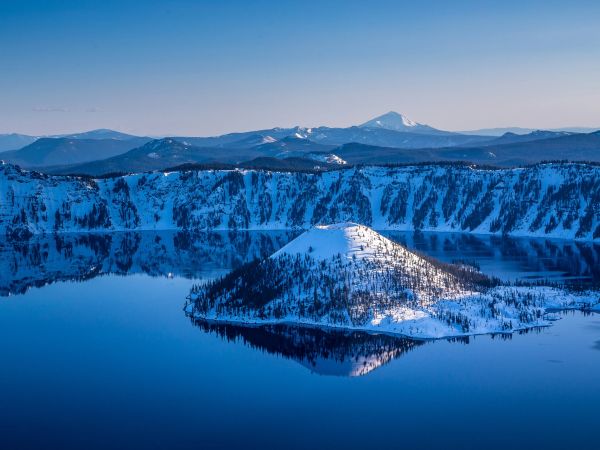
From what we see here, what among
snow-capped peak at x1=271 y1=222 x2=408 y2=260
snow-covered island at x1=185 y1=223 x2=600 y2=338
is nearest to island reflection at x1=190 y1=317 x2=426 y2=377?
snow-covered island at x1=185 y1=223 x2=600 y2=338

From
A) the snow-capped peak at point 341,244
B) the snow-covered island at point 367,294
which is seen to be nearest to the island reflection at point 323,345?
the snow-covered island at point 367,294

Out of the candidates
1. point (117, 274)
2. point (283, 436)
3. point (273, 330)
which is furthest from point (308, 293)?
point (117, 274)

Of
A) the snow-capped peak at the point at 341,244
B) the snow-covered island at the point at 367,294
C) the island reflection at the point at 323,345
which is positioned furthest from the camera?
the snow-capped peak at the point at 341,244

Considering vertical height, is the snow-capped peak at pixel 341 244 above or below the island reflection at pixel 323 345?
above

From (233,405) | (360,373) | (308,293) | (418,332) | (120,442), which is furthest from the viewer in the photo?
(308,293)

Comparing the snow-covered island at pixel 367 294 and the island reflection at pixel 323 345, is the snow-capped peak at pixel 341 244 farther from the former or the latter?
the island reflection at pixel 323 345

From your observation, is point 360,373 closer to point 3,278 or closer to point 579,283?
point 579,283

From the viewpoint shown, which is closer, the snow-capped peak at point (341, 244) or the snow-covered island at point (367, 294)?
the snow-covered island at point (367, 294)

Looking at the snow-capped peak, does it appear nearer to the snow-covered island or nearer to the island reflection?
the snow-covered island

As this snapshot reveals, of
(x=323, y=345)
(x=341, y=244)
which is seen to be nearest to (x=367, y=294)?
(x=341, y=244)
